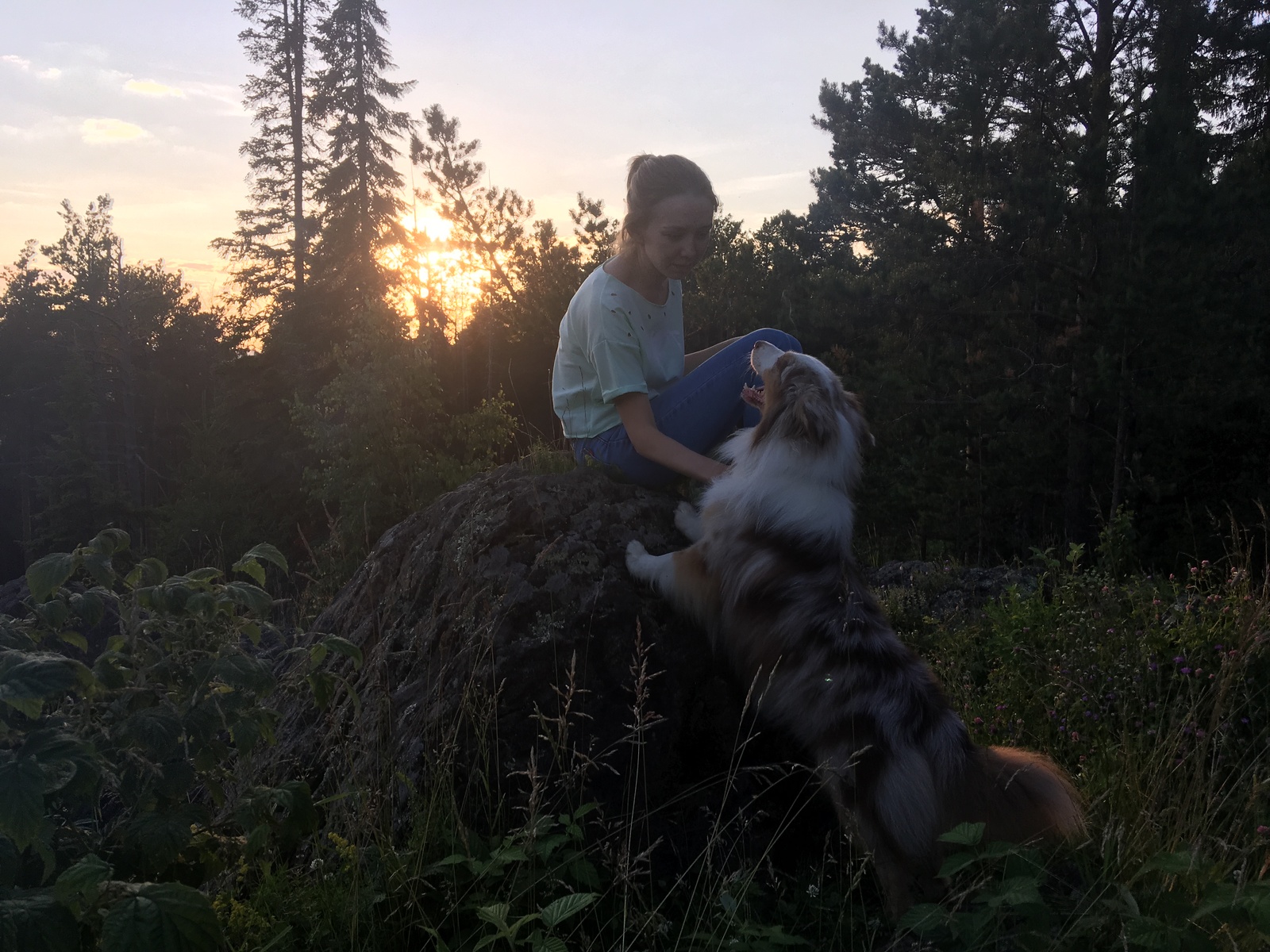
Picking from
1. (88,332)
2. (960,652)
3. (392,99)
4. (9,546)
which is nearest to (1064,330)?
(960,652)

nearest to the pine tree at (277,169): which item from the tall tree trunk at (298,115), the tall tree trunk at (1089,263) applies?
the tall tree trunk at (298,115)

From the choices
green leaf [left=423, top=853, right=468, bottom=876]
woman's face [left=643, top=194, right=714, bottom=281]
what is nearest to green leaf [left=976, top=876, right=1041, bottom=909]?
green leaf [left=423, top=853, right=468, bottom=876]

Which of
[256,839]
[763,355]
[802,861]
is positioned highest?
[763,355]

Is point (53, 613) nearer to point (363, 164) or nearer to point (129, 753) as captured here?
point (129, 753)

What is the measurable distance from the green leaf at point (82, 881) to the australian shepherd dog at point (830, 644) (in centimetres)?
173

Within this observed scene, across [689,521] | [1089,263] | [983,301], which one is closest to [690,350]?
[983,301]

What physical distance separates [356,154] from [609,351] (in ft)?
77.2

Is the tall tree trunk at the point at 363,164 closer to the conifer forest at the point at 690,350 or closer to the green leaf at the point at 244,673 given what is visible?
the conifer forest at the point at 690,350

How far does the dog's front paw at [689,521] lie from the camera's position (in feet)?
12.3

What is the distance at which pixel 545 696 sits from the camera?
3137 mm

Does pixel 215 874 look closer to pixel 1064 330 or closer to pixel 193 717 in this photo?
pixel 193 717

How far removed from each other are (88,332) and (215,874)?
118 ft

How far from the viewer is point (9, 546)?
37219mm

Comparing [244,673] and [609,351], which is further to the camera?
[609,351]
